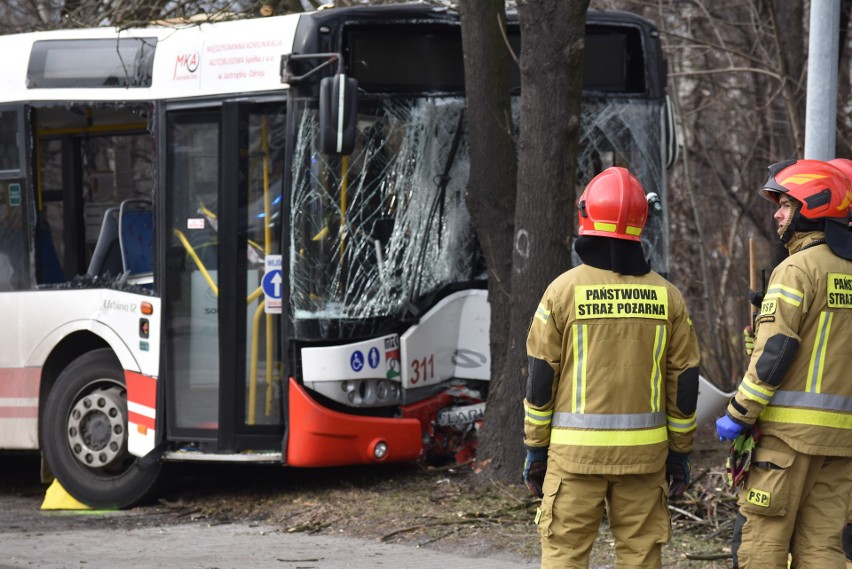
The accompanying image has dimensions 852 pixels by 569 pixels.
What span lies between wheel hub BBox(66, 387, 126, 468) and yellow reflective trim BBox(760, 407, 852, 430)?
4.82m

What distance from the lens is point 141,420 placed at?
27.1 ft

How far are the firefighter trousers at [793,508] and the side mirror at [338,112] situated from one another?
3210mm

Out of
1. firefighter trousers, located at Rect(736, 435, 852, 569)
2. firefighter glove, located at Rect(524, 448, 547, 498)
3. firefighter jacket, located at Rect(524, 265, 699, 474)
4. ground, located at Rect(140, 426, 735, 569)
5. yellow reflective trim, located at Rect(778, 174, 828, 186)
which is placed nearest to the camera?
firefighter jacket, located at Rect(524, 265, 699, 474)

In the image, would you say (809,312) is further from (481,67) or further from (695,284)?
(695,284)

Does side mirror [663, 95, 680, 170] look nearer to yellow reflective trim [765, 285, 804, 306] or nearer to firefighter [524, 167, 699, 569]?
yellow reflective trim [765, 285, 804, 306]

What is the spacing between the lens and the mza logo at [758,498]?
4.89 meters

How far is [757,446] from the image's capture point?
5004 millimetres

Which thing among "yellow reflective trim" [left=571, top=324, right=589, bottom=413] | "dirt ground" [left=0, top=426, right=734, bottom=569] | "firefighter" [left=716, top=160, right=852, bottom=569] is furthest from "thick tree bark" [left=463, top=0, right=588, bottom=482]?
Answer: "yellow reflective trim" [left=571, top=324, right=589, bottom=413]

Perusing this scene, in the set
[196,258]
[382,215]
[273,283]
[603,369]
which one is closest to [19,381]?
[196,258]

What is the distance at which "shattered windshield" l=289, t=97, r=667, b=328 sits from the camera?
7840 mm

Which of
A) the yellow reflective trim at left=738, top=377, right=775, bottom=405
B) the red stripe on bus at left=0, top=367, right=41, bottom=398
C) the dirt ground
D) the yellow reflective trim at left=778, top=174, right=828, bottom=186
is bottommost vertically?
the dirt ground

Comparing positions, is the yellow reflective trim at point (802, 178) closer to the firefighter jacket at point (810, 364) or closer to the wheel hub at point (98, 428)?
the firefighter jacket at point (810, 364)

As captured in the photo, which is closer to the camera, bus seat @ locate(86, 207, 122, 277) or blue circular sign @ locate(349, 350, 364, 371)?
blue circular sign @ locate(349, 350, 364, 371)

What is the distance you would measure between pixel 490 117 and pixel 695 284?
7.02m
